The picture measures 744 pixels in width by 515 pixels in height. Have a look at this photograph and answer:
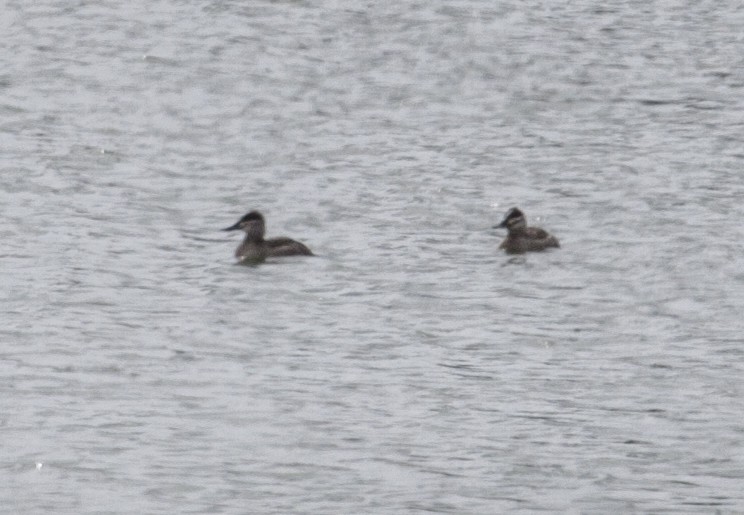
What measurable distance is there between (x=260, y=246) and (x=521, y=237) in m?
2.50

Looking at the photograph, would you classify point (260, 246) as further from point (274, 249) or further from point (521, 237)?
point (521, 237)

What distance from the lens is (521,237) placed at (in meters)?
20.2

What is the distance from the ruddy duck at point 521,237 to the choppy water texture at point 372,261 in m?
0.15

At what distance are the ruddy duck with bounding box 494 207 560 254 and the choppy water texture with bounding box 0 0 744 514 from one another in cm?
15

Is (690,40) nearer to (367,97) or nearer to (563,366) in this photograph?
(367,97)

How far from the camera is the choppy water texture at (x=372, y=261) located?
43.8 ft

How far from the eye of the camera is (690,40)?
32.5 meters

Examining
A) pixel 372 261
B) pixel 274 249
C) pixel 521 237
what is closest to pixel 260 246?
pixel 274 249

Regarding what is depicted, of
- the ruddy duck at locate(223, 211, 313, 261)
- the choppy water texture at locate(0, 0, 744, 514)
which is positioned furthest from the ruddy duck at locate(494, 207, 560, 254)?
the ruddy duck at locate(223, 211, 313, 261)

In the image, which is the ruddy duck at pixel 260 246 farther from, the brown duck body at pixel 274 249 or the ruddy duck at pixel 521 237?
the ruddy duck at pixel 521 237

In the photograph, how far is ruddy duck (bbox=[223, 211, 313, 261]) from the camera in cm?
2014

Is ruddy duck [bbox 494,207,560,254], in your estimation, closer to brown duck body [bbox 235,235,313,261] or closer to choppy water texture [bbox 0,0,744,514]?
choppy water texture [bbox 0,0,744,514]

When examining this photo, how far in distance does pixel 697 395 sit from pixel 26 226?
849 centimetres

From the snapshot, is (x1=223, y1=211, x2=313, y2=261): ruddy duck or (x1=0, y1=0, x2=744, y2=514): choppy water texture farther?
(x1=223, y1=211, x2=313, y2=261): ruddy duck
